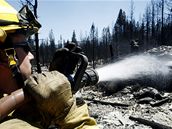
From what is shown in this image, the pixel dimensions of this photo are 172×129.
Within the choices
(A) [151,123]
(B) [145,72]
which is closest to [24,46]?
(A) [151,123]

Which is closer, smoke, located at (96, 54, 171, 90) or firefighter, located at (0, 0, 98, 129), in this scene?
firefighter, located at (0, 0, 98, 129)

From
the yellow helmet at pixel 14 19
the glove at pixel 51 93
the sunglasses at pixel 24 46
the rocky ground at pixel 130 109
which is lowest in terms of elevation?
the rocky ground at pixel 130 109

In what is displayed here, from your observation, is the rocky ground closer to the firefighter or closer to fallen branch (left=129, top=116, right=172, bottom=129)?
fallen branch (left=129, top=116, right=172, bottom=129)

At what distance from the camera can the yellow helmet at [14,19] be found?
5.72 feet

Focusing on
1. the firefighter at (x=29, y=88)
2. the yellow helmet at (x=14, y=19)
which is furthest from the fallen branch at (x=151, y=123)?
the firefighter at (x=29, y=88)

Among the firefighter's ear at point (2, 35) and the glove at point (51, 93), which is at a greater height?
the firefighter's ear at point (2, 35)

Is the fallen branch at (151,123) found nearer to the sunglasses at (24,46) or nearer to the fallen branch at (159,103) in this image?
the fallen branch at (159,103)

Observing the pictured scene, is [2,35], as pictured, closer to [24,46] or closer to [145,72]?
[24,46]

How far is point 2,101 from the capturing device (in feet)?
4.87

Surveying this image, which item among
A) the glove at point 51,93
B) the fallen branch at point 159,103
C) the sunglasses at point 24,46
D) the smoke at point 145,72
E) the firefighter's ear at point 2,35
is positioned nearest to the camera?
the glove at point 51,93

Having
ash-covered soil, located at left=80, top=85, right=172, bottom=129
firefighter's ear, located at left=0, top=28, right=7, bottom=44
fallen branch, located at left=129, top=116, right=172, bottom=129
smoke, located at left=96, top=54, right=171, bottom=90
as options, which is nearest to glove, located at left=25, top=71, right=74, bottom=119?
firefighter's ear, located at left=0, top=28, right=7, bottom=44

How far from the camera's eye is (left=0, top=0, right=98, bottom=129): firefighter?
1.55m

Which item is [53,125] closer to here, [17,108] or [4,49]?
[17,108]

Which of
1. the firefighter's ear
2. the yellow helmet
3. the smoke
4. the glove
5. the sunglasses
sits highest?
the yellow helmet
